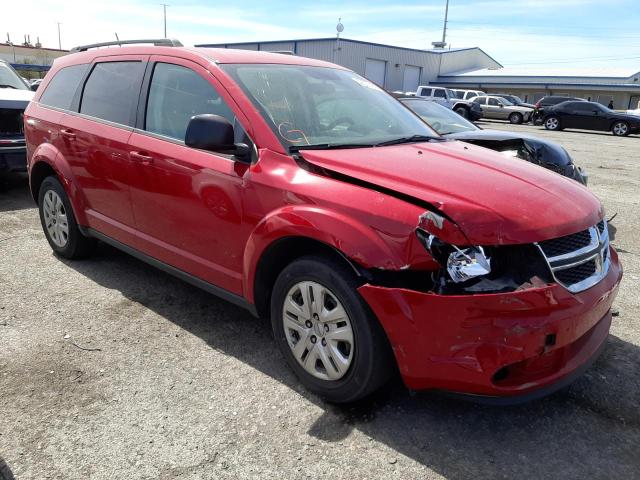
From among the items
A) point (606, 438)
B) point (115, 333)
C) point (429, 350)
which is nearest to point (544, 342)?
point (429, 350)

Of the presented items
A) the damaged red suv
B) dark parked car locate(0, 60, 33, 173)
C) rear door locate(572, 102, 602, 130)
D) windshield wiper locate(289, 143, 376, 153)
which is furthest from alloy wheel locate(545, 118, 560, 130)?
windshield wiper locate(289, 143, 376, 153)

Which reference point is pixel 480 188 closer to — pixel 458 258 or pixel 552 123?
pixel 458 258

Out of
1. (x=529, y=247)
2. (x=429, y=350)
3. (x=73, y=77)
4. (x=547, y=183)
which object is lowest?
(x=429, y=350)

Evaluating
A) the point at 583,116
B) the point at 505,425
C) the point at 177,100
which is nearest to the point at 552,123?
the point at 583,116

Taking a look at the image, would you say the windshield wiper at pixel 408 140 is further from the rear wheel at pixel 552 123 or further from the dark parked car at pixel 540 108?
the dark parked car at pixel 540 108

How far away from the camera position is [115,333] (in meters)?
3.54

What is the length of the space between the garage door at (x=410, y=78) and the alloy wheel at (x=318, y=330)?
48.3 metres

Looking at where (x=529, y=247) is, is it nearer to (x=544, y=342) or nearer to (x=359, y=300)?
(x=544, y=342)

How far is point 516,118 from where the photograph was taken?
3073 centimetres

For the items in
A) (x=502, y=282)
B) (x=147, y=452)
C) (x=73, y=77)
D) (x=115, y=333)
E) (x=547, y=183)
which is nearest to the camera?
(x=502, y=282)

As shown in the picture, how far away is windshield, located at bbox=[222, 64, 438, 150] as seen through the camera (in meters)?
3.12

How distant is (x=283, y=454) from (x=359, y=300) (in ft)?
2.58

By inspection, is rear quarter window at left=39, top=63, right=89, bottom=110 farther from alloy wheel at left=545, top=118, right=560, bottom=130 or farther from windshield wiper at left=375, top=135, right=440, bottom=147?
alloy wheel at left=545, top=118, right=560, bottom=130

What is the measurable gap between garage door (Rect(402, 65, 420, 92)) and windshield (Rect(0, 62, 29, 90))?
Answer: 43018mm
